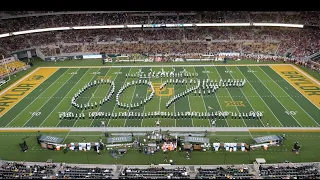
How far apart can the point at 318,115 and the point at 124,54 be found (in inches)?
1105

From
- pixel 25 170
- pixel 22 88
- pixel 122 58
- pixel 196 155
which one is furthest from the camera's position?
pixel 122 58

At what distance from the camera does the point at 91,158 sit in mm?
18875

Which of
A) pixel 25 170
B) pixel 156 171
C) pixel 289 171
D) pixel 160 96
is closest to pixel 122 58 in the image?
pixel 160 96

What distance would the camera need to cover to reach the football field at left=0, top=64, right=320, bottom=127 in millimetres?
23359

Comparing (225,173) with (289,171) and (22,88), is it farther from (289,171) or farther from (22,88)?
(22,88)

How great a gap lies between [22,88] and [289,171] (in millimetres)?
26946

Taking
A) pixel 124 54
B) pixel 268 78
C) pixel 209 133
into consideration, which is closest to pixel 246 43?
pixel 268 78

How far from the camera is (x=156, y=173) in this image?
1549 cm

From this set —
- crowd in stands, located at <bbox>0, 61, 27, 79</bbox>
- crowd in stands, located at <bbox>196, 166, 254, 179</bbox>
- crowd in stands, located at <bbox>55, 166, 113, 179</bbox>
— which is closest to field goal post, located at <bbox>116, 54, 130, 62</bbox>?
crowd in stands, located at <bbox>0, 61, 27, 79</bbox>

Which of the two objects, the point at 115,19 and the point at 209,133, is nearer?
the point at 209,133

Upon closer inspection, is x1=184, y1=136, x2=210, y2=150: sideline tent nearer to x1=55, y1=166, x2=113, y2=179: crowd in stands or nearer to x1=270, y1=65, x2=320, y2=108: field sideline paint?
x1=55, y1=166, x2=113, y2=179: crowd in stands

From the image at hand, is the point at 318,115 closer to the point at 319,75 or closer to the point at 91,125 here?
the point at 319,75

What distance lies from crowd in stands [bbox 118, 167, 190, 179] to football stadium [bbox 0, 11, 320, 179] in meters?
0.10

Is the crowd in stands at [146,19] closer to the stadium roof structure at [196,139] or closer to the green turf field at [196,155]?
the green turf field at [196,155]
